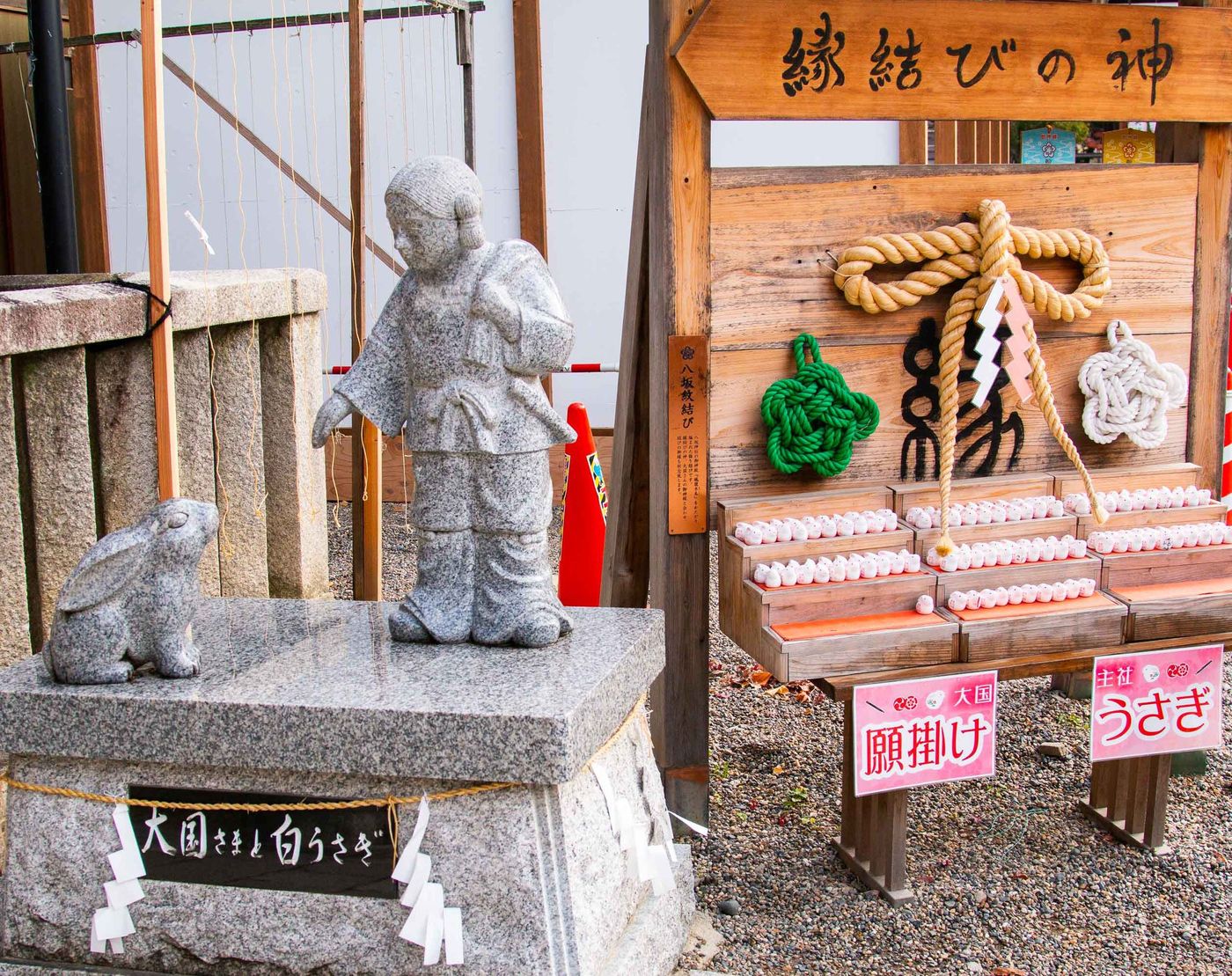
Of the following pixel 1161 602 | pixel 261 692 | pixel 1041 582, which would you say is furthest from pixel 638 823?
pixel 1161 602

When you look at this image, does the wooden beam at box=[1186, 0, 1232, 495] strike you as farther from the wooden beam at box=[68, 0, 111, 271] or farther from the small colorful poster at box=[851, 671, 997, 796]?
the wooden beam at box=[68, 0, 111, 271]

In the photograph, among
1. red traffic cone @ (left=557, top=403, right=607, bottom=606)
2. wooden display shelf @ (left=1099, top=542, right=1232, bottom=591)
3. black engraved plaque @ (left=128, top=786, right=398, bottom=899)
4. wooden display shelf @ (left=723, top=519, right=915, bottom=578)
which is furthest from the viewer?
red traffic cone @ (left=557, top=403, right=607, bottom=606)

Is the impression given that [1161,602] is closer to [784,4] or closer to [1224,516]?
[1224,516]

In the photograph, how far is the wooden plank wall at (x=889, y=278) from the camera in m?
3.63

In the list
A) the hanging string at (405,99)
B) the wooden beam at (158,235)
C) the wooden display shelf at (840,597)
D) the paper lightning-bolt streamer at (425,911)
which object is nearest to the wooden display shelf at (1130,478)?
the wooden display shelf at (840,597)

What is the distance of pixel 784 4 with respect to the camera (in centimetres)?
351

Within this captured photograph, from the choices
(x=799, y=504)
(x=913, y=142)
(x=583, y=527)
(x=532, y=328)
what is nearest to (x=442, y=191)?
(x=532, y=328)

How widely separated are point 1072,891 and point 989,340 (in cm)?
161

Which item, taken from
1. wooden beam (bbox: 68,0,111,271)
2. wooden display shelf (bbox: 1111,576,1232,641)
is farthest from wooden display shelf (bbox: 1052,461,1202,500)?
wooden beam (bbox: 68,0,111,271)

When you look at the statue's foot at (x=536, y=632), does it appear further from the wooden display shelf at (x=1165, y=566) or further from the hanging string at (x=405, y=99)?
the hanging string at (x=405, y=99)

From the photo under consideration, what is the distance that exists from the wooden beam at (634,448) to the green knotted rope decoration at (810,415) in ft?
1.57

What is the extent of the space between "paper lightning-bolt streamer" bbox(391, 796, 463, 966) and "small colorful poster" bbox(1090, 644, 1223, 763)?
6.08 ft

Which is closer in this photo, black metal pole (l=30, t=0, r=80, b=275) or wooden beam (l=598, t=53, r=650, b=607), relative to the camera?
wooden beam (l=598, t=53, r=650, b=607)

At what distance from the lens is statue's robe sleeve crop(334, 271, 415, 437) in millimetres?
3076
